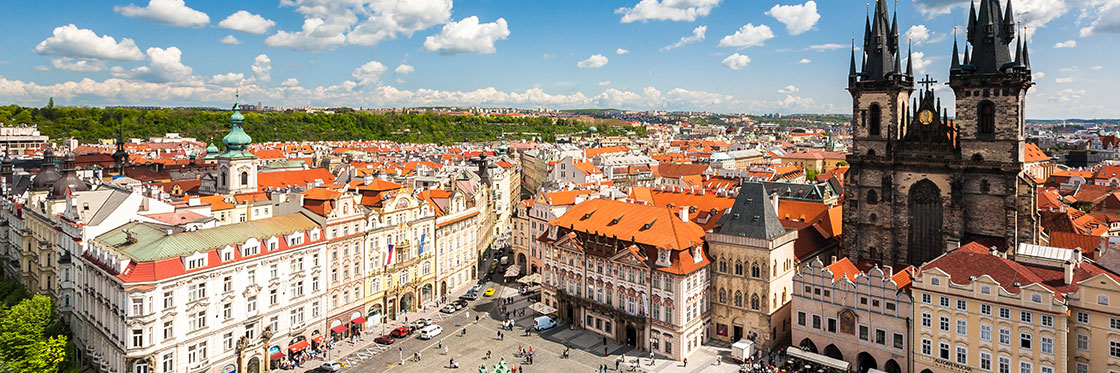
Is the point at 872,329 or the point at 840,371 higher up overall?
the point at 872,329

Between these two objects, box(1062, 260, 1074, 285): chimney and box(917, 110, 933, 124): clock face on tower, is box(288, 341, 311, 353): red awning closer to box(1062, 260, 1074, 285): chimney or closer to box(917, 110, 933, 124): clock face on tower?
box(1062, 260, 1074, 285): chimney

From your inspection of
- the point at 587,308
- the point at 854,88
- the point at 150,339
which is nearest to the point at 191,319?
the point at 150,339

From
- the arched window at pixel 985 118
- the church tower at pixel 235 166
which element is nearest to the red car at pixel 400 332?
the church tower at pixel 235 166

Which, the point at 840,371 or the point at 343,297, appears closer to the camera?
the point at 840,371

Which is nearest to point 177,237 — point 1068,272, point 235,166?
point 235,166

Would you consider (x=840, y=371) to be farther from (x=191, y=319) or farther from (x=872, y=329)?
(x=191, y=319)
